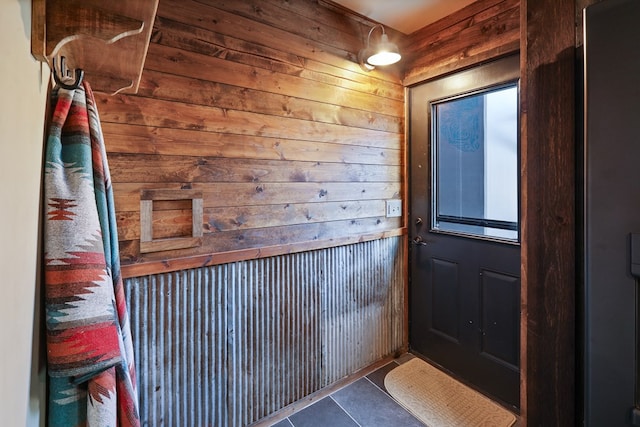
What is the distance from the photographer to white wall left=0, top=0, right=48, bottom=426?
1.51 ft

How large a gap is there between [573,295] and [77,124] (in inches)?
55.6

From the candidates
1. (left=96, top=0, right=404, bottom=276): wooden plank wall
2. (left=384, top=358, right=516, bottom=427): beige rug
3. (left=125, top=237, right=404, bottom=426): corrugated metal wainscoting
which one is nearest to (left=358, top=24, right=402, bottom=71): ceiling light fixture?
(left=96, top=0, right=404, bottom=276): wooden plank wall

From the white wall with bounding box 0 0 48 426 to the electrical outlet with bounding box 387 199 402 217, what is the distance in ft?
6.53

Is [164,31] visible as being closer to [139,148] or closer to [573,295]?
[139,148]

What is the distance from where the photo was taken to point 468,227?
2092 mm

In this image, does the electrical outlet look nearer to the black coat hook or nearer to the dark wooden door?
the dark wooden door

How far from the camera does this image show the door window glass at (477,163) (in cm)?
188

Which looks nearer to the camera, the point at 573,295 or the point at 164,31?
the point at 573,295

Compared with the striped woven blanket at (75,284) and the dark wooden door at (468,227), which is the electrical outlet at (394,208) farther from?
the striped woven blanket at (75,284)

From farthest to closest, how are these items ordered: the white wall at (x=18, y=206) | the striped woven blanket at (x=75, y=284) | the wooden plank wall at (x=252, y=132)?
the wooden plank wall at (x=252, y=132)
the striped woven blanket at (x=75, y=284)
the white wall at (x=18, y=206)

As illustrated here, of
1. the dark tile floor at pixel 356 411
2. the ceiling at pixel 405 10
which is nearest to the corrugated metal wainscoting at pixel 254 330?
the dark tile floor at pixel 356 411

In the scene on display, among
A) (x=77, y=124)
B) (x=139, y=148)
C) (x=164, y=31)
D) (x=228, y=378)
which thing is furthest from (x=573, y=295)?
(x=164, y=31)

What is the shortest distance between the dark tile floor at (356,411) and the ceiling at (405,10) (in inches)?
96.0

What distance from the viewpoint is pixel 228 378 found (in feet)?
5.29
